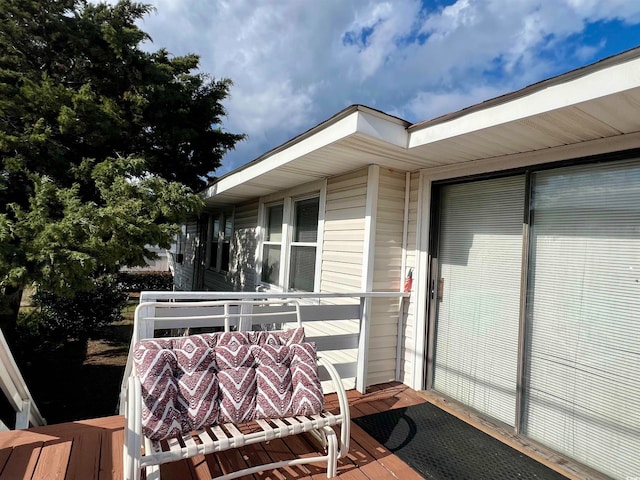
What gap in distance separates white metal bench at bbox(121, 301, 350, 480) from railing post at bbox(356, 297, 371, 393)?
71 cm

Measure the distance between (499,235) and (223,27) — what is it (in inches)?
507

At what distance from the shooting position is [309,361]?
2.30 metres

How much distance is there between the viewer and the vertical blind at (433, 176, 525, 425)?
8.72 ft

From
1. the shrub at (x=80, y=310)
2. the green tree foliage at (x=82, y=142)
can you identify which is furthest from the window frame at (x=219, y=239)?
the shrub at (x=80, y=310)

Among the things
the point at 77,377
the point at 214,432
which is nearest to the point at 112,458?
the point at 214,432

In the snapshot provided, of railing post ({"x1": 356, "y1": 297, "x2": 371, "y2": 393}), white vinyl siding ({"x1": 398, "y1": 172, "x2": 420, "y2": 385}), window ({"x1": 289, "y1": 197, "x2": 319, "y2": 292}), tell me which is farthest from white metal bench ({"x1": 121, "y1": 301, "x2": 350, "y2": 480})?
window ({"x1": 289, "y1": 197, "x2": 319, "y2": 292})

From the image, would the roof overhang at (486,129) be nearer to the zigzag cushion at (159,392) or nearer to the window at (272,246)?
the window at (272,246)

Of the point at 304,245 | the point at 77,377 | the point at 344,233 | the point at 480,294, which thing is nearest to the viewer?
the point at 480,294

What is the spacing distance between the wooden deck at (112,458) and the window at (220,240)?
18.2 ft

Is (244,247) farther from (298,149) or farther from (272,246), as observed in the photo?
(298,149)

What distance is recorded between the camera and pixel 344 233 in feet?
12.4

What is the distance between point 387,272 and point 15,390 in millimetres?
3184

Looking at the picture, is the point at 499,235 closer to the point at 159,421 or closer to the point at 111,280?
the point at 159,421

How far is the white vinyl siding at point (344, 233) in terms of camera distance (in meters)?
3.52
